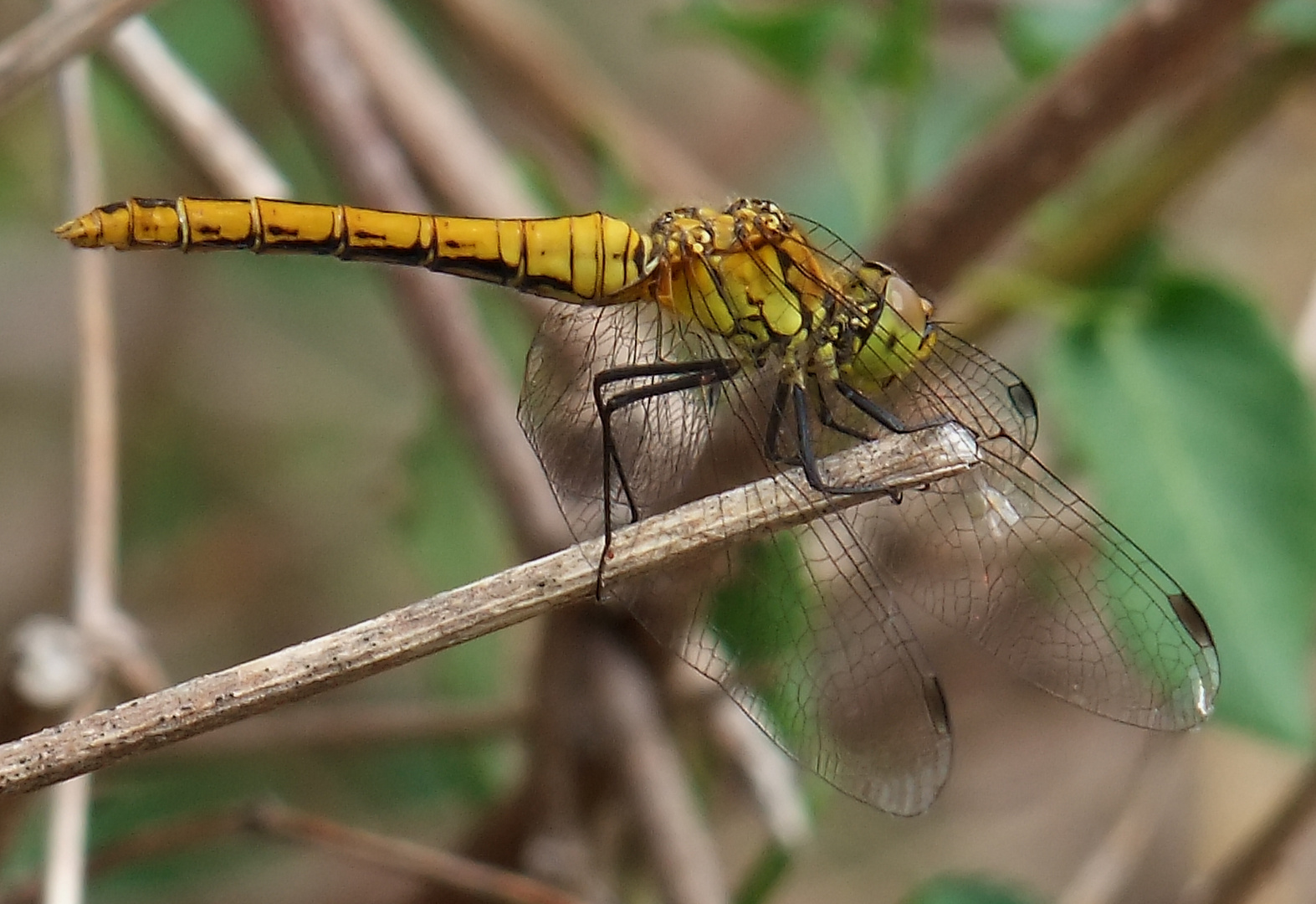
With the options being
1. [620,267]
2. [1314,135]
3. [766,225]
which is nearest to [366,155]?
[620,267]

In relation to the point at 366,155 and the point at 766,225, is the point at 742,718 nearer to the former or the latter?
the point at 766,225

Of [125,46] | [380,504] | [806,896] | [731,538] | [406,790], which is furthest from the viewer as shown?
[806,896]

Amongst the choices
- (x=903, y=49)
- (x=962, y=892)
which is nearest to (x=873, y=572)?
(x=962, y=892)

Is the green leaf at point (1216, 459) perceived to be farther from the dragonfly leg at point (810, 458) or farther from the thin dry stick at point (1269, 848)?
the dragonfly leg at point (810, 458)

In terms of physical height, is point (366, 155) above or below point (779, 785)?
above

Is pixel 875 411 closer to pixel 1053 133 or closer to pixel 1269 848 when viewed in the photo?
pixel 1053 133

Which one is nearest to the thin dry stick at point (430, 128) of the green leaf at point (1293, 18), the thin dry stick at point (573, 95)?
the thin dry stick at point (573, 95)
